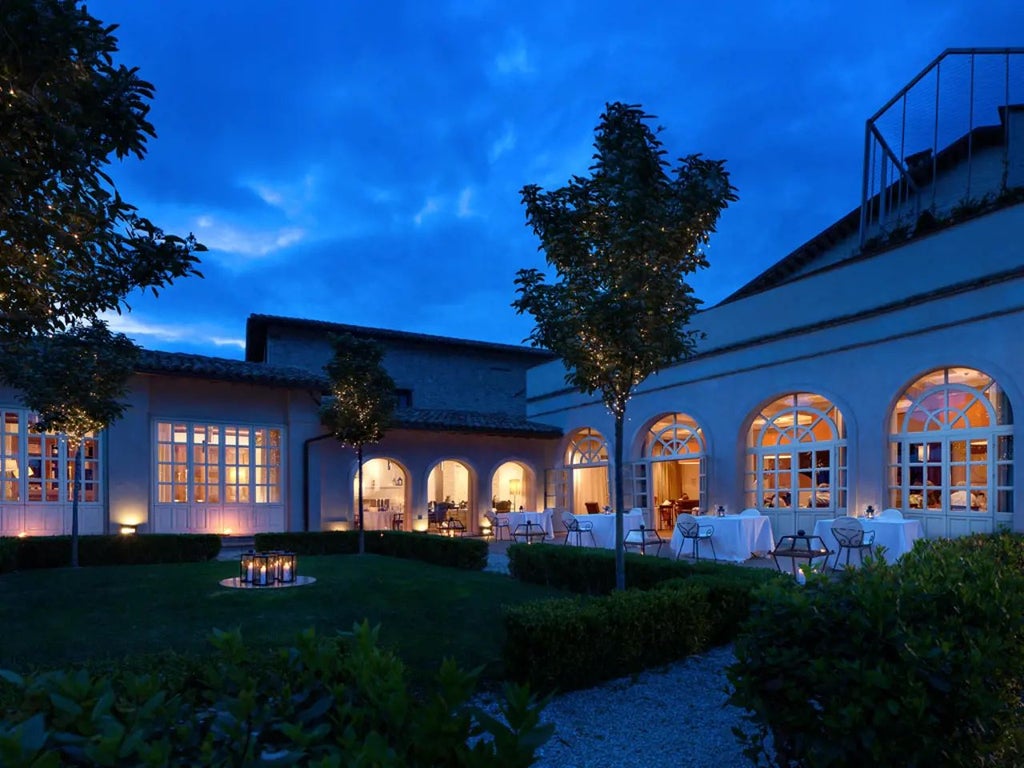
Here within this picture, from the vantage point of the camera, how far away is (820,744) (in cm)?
276

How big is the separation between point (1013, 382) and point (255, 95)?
29.8 metres

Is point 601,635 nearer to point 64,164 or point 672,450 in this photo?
point 64,164

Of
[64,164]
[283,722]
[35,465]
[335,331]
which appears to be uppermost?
[335,331]

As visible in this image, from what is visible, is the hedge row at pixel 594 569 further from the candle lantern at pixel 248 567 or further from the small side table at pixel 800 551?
the candle lantern at pixel 248 567

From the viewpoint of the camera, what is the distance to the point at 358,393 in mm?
13148

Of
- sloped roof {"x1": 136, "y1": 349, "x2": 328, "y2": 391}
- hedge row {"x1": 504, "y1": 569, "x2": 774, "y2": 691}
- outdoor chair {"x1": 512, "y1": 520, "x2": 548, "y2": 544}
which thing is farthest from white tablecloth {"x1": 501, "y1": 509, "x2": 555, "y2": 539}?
hedge row {"x1": 504, "y1": 569, "x2": 774, "y2": 691}

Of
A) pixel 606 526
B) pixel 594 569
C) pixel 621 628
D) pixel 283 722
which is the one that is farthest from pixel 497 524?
pixel 283 722

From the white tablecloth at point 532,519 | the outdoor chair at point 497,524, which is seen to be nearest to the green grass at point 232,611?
the white tablecloth at point 532,519

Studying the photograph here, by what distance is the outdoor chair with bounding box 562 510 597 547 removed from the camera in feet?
43.7

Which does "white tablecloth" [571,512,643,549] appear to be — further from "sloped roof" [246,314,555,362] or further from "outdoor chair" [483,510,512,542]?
"sloped roof" [246,314,555,362]

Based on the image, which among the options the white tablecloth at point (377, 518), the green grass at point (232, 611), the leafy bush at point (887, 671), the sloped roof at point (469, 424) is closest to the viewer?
the leafy bush at point (887, 671)

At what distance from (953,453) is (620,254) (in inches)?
289

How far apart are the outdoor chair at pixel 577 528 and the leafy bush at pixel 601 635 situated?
7.30m

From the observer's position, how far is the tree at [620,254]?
20.7 ft
